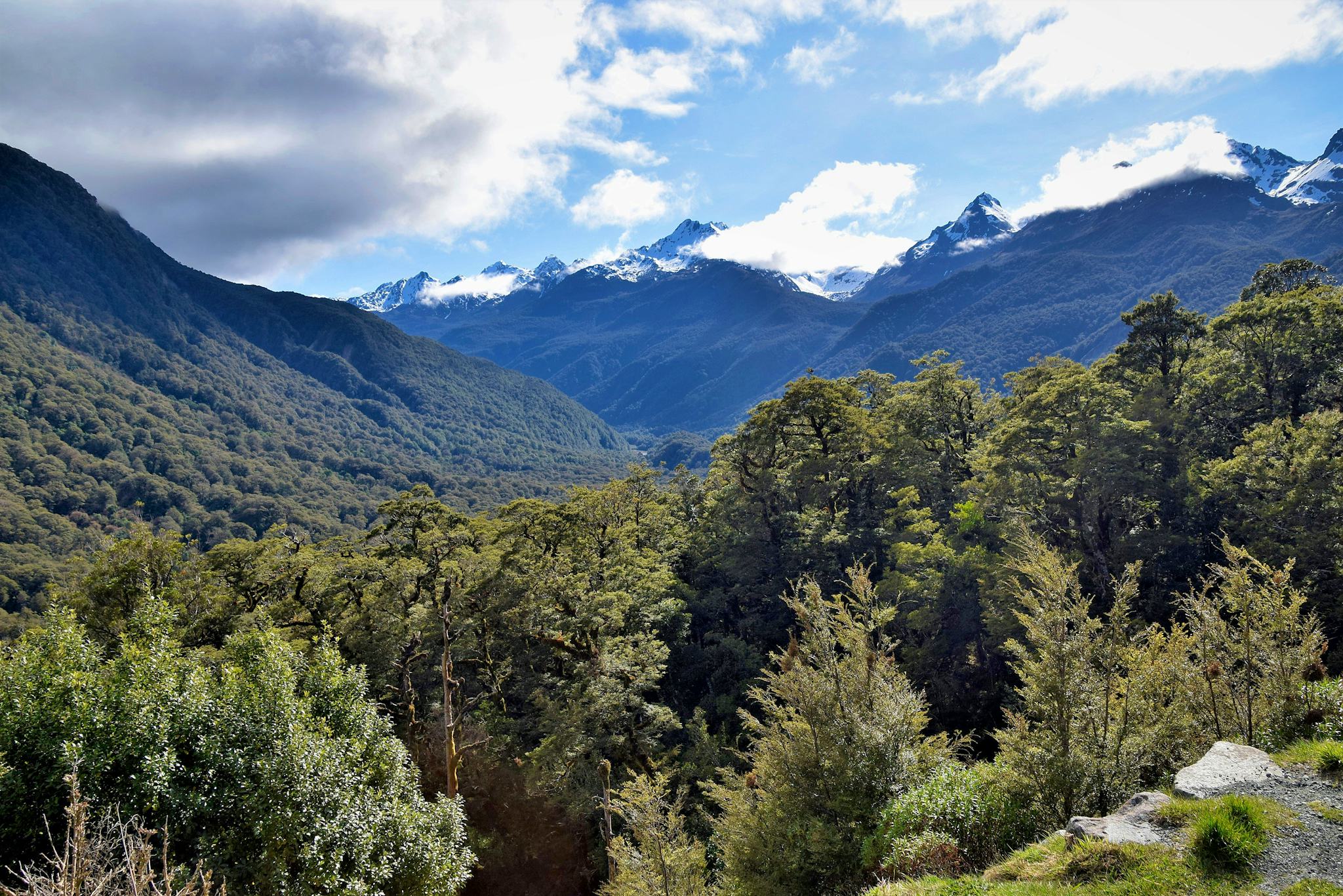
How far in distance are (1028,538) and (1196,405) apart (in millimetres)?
23320

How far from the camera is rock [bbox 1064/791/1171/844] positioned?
9055 millimetres

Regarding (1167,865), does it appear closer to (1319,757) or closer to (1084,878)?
(1084,878)

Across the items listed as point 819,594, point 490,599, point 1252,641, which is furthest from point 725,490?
point 1252,641

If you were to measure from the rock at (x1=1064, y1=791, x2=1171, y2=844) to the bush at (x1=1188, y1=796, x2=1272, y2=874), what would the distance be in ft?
1.98

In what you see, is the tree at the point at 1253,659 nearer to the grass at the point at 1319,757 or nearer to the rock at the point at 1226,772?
the grass at the point at 1319,757

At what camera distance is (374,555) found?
35.4 m

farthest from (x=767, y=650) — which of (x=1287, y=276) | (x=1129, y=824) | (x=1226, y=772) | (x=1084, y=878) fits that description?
(x=1287, y=276)

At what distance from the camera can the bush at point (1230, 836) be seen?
26.9ft

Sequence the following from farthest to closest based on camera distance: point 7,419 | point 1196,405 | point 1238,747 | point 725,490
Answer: point 7,419, point 725,490, point 1196,405, point 1238,747

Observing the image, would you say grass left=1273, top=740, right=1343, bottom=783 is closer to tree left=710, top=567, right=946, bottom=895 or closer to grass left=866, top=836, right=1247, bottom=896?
grass left=866, top=836, right=1247, bottom=896

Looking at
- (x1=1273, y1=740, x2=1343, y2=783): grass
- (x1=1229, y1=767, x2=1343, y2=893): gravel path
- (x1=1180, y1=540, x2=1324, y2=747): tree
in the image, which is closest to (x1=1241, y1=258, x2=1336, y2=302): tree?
(x1=1180, y1=540, x2=1324, y2=747): tree

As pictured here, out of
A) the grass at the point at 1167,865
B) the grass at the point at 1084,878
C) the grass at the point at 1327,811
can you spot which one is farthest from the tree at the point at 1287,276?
the grass at the point at 1084,878

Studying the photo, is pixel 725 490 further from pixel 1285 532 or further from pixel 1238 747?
pixel 1238 747

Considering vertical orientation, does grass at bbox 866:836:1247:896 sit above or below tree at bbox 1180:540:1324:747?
below
